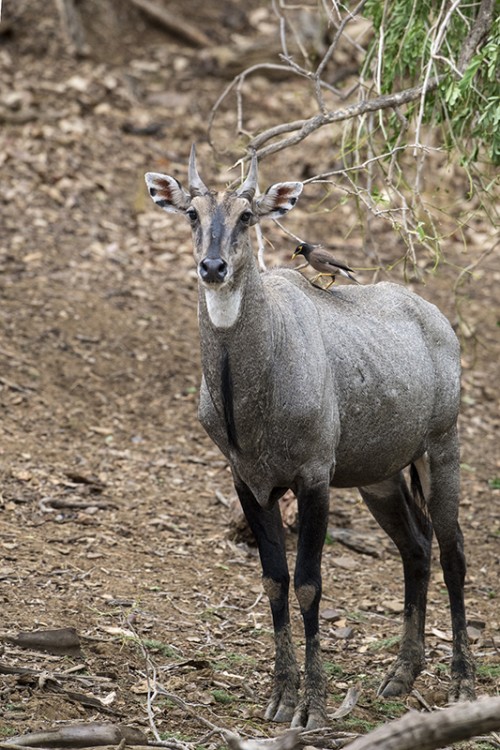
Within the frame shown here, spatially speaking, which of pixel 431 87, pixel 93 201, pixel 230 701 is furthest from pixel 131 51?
pixel 230 701

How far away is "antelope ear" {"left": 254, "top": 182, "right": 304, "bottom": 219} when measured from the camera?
6.28m

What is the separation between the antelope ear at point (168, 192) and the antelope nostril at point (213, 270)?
26.1 inches

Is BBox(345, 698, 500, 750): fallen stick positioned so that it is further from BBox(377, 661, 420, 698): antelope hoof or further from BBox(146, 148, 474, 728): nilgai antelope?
BBox(377, 661, 420, 698): antelope hoof

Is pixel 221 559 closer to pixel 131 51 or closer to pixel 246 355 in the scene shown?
pixel 246 355

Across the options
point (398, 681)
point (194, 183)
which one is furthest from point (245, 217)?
point (398, 681)

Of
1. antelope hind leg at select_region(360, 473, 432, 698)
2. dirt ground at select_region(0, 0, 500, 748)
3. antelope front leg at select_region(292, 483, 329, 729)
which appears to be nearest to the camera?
antelope front leg at select_region(292, 483, 329, 729)

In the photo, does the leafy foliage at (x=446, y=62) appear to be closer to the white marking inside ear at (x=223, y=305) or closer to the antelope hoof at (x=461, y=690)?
the white marking inside ear at (x=223, y=305)

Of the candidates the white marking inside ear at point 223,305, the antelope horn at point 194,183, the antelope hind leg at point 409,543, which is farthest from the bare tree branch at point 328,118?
the antelope hind leg at point 409,543

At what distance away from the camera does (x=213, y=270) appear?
5.63m

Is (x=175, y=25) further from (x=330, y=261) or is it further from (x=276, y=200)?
(x=276, y=200)

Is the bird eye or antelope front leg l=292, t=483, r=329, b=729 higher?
the bird eye

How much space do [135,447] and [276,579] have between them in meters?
4.22

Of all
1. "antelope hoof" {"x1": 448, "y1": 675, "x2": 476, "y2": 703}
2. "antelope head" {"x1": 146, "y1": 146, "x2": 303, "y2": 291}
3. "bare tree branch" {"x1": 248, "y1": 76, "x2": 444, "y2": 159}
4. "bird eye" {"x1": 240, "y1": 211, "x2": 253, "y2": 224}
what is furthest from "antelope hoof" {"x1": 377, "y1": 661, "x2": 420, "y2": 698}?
"bare tree branch" {"x1": 248, "y1": 76, "x2": 444, "y2": 159}

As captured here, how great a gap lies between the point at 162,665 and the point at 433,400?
2.27m
